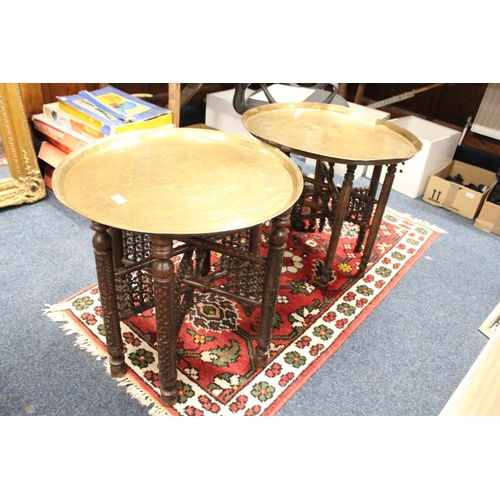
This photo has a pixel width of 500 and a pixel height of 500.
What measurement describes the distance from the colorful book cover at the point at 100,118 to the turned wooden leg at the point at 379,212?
124 centimetres

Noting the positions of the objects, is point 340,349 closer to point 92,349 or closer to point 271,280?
point 271,280

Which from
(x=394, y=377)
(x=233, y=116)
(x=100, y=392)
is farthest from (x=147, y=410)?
(x=233, y=116)

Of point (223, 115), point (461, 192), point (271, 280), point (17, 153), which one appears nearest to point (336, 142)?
point (271, 280)

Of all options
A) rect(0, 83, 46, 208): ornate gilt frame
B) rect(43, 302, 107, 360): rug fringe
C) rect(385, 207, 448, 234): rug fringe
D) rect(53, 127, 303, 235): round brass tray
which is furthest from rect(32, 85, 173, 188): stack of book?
rect(385, 207, 448, 234): rug fringe

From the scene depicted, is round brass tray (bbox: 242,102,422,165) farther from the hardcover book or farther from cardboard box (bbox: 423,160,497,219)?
cardboard box (bbox: 423,160,497,219)

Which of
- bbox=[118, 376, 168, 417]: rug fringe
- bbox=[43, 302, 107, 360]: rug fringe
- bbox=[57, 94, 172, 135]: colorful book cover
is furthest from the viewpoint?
bbox=[57, 94, 172, 135]: colorful book cover

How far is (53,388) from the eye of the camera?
1420 millimetres

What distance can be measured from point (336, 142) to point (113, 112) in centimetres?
122

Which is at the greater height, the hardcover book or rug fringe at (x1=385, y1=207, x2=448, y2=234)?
the hardcover book

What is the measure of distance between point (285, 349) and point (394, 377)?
422mm

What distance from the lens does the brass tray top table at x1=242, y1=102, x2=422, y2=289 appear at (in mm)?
1604

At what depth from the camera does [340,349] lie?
1686mm

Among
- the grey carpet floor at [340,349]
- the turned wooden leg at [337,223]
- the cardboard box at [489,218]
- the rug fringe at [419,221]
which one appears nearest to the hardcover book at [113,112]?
the grey carpet floor at [340,349]

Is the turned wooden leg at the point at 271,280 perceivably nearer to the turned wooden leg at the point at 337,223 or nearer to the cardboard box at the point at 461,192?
the turned wooden leg at the point at 337,223
